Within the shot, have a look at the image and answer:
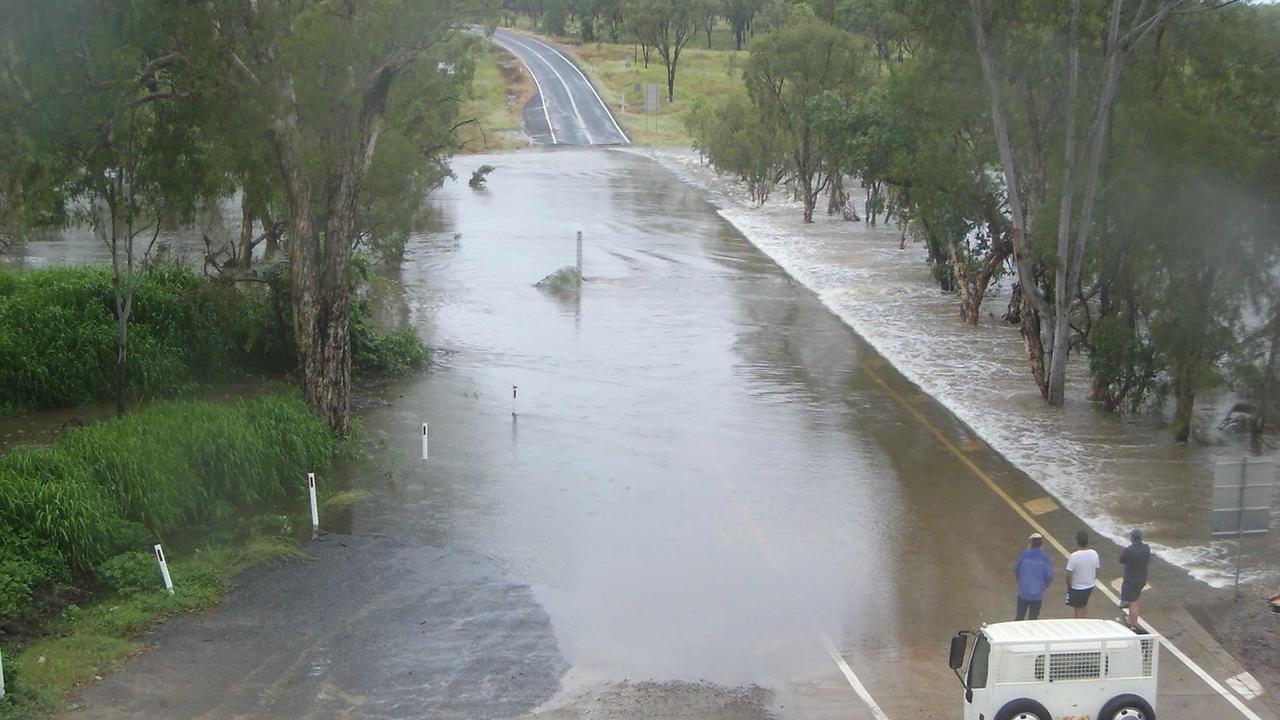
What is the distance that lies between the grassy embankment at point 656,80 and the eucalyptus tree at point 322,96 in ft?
240

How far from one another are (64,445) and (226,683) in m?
6.14

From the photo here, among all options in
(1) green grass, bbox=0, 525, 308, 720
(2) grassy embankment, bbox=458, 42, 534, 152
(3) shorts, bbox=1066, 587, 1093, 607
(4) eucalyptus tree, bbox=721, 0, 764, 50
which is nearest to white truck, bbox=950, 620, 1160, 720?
(3) shorts, bbox=1066, 587, 1093, 607

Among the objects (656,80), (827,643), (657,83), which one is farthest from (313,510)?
(656,80)

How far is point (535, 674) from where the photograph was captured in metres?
12.4

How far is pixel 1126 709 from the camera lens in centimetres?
1053

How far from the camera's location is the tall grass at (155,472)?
14.4 metres

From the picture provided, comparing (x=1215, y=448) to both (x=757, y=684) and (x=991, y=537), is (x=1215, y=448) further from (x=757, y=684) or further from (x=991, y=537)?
(x=757, y=684)

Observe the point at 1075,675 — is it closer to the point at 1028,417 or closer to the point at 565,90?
the point at 1028,417

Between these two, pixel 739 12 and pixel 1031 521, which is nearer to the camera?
pixel 1031 521

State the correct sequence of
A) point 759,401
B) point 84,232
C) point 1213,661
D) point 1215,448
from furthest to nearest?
point 84,232 < point 759,401 < point 1215,448 < point 1213,661

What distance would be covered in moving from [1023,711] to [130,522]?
405 inches

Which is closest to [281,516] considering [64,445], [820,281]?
[64,445]

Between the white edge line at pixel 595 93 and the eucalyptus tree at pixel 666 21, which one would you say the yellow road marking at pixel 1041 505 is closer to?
the white edge line at pixel 595 93

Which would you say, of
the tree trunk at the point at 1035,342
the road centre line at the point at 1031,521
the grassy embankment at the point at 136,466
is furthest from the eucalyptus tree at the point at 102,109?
the tree trunk at the point at 1035,342
